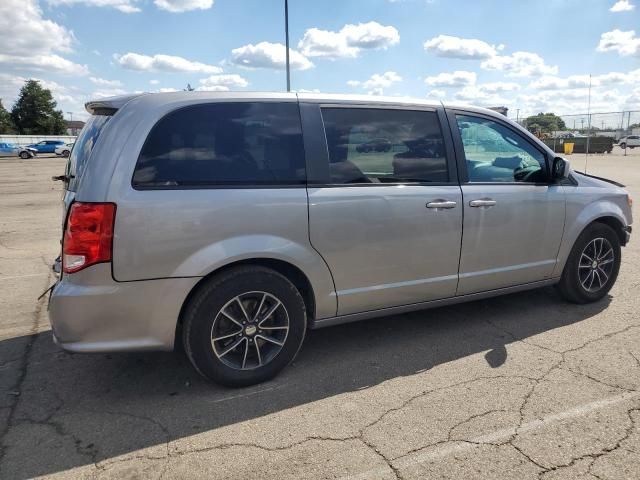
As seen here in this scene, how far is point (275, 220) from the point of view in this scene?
3215mm

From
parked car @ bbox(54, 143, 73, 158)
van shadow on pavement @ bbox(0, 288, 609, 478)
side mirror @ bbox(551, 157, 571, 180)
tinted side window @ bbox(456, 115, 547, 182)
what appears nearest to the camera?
van shadow on pavement @ bbox(0, 288, 609, 478)

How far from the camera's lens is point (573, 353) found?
148 inches

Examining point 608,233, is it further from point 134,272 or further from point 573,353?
point 134,272

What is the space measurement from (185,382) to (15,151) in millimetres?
52791

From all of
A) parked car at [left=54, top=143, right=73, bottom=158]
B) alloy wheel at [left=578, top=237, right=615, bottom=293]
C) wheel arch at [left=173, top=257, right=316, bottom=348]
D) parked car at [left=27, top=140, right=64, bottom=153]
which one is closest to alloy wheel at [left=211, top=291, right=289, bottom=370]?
wheel arch at [left=173, top=257, right=316, bottom=348]

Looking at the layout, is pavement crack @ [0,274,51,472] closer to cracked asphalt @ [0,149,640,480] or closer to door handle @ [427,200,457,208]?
cracked asphalt @ [0,149,640,480]

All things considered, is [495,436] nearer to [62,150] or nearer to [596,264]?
[596,264]

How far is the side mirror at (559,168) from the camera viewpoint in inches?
170

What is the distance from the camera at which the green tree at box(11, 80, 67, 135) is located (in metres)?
75.8

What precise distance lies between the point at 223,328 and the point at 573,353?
257 centimetres

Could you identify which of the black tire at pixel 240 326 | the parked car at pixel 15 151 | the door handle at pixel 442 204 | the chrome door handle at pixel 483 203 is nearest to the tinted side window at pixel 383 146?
the door handle at pixel 442 204

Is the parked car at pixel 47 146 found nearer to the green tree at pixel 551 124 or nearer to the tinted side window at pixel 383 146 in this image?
the green tree at pixel 551 124

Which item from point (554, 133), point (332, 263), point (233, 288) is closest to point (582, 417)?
point (332, 263)

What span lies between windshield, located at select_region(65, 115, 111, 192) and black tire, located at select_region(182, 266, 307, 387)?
107cm
